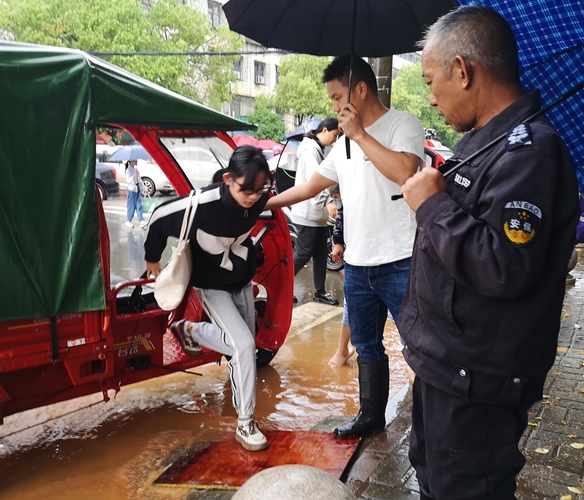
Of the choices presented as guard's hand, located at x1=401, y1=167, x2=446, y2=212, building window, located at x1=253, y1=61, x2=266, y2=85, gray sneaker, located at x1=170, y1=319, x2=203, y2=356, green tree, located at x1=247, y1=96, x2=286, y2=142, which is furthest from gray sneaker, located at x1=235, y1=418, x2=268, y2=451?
building window, located at x1=253, y1=61, x2=266, y2=85

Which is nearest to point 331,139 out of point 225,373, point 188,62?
point 225,373

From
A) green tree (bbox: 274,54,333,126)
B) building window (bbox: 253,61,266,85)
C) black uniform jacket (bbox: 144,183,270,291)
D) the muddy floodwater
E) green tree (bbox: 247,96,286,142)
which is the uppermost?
building window (bbox: 253,61,266,85)

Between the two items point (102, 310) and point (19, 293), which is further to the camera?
point (102, 310)

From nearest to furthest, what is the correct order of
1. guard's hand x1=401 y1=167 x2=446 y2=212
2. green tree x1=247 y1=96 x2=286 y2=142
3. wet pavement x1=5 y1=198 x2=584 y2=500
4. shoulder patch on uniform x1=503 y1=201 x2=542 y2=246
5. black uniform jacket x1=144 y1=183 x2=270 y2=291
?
1. shoulder patch on uniform x1=503 y1=201 x2=542 y2=246
2. guard's hand x1=401 y1=167 x2=446 y2=212
3. wet pavement x1=5 y1=198 x2=584 y2=500
4. black uniform jacket x1=144 y1=183 x2=270 y2=291
5. green tree x1=247 y1=96 x2=286 y2=142

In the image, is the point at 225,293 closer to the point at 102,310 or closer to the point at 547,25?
the point at 102,310

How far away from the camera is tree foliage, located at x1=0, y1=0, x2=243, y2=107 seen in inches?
863

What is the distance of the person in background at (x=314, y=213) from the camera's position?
6.29m

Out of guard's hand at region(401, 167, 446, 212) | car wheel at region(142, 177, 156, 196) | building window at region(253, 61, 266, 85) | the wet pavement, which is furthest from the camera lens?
building window at region(253, 61, 266, 85)

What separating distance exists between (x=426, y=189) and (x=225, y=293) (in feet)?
7.25

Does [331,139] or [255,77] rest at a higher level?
[255,77]

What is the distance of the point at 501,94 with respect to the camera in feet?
5.76

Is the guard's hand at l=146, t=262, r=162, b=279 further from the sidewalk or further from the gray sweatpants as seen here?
the sidewalk

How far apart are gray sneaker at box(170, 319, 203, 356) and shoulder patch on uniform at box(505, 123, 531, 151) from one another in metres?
2.82

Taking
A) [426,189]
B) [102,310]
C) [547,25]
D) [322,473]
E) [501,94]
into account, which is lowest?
[322,473]
